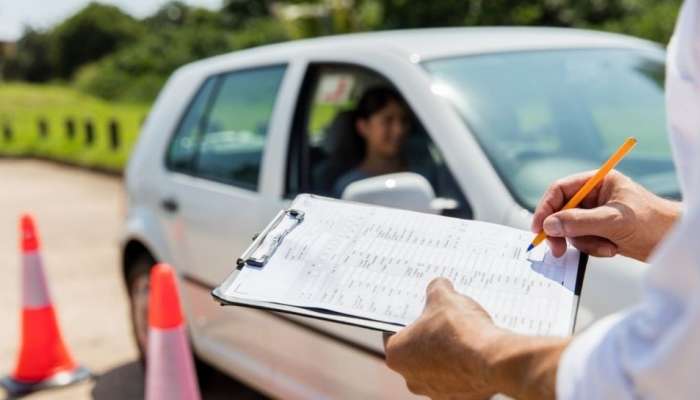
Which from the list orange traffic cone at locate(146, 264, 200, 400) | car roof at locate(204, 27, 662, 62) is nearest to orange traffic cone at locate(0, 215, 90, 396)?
orange traffic cone at locate(146, 264, 200, 400)

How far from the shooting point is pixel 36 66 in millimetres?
68125

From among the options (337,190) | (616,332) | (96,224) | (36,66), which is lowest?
(36,66)

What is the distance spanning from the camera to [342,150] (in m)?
4.04

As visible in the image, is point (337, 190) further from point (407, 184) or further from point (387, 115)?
point (407, 184)

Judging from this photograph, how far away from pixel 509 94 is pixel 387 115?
713 mm

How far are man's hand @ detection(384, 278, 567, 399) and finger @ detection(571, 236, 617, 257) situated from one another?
31 centimetres

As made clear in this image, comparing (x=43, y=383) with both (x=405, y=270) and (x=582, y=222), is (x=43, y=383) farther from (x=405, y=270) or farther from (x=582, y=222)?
(x=582, y=222)

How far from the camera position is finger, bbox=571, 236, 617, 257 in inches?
61.2

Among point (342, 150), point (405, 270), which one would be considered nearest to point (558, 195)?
point (405, 270)

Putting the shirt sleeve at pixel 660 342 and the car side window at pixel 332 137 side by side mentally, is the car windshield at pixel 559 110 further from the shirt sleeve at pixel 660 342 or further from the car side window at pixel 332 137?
the shirt sleeve at pixel 660 342

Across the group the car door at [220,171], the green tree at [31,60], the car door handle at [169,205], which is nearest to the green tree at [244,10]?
the green tree at [31,60]

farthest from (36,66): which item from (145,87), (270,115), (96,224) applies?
(270,115)

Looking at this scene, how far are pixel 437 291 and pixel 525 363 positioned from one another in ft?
0.76

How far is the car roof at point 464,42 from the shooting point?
323 cm
